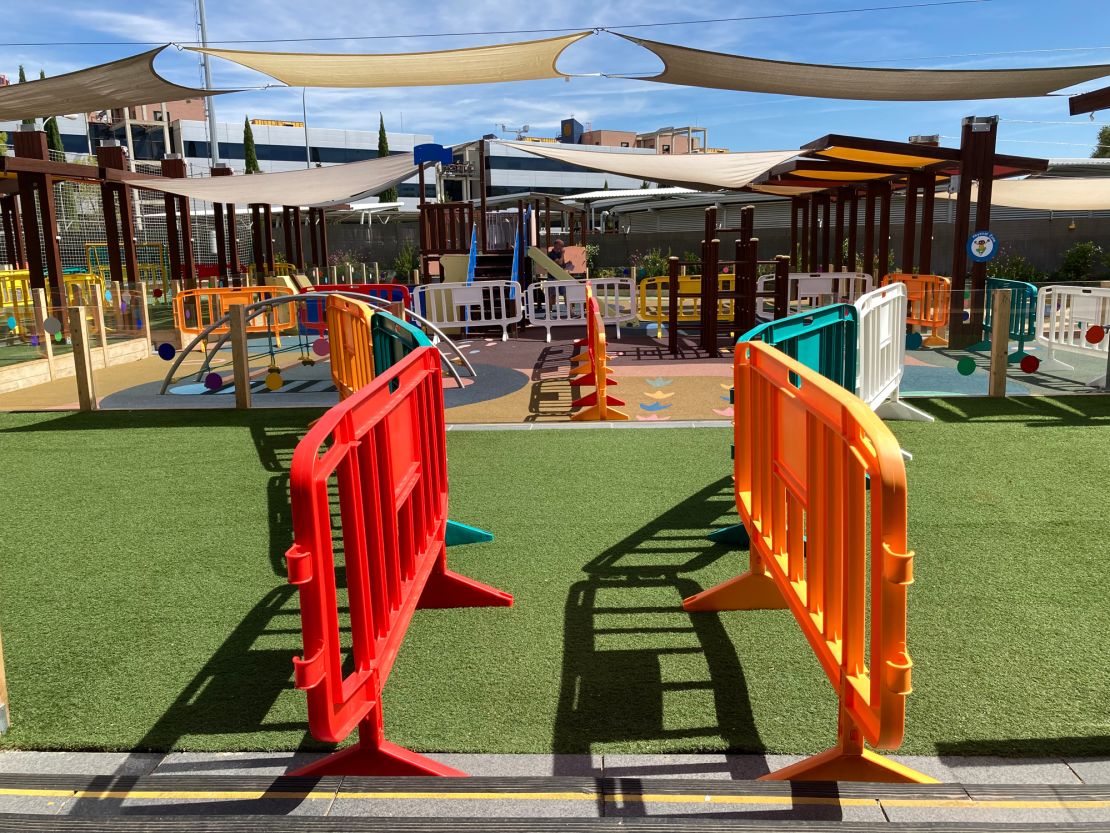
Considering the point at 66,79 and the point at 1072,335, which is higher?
the point at 66,79

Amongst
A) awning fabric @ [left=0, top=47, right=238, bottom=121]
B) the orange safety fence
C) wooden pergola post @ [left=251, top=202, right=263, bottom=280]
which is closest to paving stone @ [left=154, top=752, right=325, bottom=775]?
awning fabric @ [left=0, top=47, right=238, bottom=121]

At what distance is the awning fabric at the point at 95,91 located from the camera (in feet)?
34.3

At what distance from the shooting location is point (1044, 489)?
609cm

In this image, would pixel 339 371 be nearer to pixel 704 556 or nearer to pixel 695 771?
pixel 704 556

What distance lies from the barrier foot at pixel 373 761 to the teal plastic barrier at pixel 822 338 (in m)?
2.39

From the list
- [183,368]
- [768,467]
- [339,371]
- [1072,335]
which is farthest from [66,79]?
[1072,335]

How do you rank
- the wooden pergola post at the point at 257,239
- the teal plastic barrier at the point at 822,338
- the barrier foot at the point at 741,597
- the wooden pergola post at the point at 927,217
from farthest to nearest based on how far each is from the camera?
the wooden pergola post at the point at 257,239, the wooden pergola post at the point at 927,217, the teal plastic barrier at the point at 822,338, the barrier foot at the point at 741,597

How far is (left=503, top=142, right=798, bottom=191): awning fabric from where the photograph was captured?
17297 mm

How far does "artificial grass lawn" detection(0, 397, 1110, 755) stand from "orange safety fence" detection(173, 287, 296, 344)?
28.7 feet

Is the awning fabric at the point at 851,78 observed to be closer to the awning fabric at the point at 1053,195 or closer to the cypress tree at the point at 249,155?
the awning fabric at the point at 1053,195

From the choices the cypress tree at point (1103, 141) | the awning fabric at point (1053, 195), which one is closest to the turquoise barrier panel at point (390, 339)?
the awning fabric at point (1053, 195)

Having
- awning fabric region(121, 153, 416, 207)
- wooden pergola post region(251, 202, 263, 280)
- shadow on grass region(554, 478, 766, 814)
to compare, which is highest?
awning fabric region(121, 153, 416, 207)

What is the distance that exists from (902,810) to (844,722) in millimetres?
291

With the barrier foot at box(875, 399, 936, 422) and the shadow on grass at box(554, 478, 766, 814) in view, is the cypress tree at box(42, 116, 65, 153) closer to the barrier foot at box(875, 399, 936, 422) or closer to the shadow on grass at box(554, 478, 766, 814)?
the barrier foot at box(875, 399, 936, 422)
